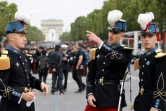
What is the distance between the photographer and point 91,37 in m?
6.00

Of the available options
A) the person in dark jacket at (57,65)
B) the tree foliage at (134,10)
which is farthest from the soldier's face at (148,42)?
the tree foliage at (134,10)

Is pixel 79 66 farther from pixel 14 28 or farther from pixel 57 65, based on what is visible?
pixel 14 28

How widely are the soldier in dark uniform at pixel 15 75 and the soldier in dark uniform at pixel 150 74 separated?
1.27 metres

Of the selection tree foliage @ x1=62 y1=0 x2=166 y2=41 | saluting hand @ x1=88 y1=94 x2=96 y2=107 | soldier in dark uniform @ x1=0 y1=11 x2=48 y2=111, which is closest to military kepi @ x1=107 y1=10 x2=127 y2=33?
saluting hand @ x1=88 y1=94 x2=96 y2=107

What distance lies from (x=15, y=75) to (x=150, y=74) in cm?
167

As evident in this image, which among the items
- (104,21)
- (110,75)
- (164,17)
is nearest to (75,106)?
(110,75)

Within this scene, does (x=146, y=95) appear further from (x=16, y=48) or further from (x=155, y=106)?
(x=16, y=48)

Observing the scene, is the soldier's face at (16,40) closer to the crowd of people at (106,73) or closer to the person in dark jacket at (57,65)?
the crowd of people at (106,73)

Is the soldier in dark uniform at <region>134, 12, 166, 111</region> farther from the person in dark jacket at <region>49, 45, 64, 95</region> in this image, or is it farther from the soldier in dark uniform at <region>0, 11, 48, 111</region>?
the person in dark jacket at <region>49, 45, 64, 95</region>

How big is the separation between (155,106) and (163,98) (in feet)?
0.45

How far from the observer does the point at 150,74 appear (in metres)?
5.84

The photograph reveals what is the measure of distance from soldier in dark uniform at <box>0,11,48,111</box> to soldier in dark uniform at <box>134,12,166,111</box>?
1.27 metres

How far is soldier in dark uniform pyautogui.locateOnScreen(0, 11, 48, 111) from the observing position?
5.46 meters

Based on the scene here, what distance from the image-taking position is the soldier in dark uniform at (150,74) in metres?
5.62
